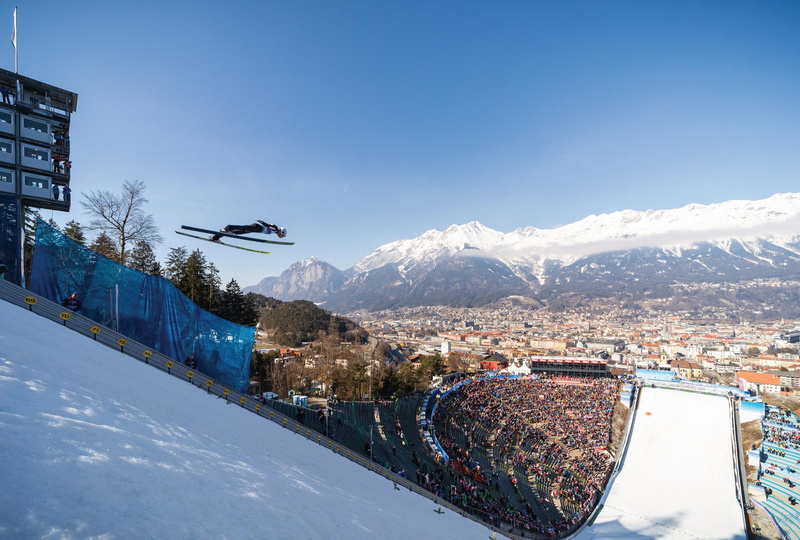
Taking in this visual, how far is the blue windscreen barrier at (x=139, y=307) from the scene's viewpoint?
421 inches

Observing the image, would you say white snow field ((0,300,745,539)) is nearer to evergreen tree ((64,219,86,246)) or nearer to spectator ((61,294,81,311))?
spectator ((61,294,81,311))

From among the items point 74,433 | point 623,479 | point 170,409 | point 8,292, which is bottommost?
point 623,479

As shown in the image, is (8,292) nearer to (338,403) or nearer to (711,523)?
(338,403)

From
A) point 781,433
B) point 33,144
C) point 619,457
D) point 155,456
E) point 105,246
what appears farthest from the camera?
point 781,433

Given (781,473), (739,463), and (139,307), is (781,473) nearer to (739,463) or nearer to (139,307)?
(739,463)

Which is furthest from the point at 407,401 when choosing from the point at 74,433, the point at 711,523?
the point at 74,433

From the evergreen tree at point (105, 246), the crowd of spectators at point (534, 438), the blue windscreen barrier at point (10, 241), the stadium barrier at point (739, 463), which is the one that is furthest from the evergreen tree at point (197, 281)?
the stadium barrier at point (739, 463)

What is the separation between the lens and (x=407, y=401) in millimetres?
29531

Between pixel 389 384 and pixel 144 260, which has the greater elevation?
pixel 144 260

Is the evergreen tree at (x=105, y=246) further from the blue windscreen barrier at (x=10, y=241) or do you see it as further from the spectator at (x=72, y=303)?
the spectator at (x=72, y=303)

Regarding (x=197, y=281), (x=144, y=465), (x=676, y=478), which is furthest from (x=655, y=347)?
(x=144, y=465)

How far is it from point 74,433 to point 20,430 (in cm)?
52

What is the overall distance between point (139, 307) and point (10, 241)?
5.45m

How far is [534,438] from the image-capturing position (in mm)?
31125
